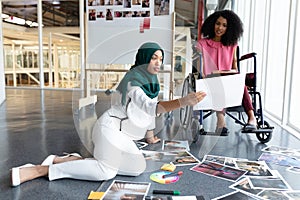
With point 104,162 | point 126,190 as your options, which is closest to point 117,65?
point 104,162

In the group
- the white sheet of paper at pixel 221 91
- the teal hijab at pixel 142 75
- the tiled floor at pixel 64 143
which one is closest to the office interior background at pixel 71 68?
the tiled floor at pixel 64 143

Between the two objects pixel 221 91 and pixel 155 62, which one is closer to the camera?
pixel 155 62

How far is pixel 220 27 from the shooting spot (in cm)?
254

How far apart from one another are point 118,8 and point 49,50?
11.8 feet

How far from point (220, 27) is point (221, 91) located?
76cm

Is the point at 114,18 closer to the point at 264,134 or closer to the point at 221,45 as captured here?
the point at 221,45

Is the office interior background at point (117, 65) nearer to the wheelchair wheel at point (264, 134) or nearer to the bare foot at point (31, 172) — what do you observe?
the wheelchair wheel at point (264, 134)

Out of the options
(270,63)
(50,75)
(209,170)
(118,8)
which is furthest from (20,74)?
(209,170)

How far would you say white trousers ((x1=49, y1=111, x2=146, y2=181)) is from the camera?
1.63m

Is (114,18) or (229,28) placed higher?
(114,18)

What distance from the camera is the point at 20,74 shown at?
720 centimetres

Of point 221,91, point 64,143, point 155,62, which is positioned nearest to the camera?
point 155,62

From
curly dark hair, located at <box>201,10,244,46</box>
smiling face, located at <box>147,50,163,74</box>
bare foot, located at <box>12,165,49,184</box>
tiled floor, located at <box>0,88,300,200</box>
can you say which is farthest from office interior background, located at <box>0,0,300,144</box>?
bare foot, located at <box>12,165,49,184</box>

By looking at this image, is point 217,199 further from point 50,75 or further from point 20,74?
point 20,74
